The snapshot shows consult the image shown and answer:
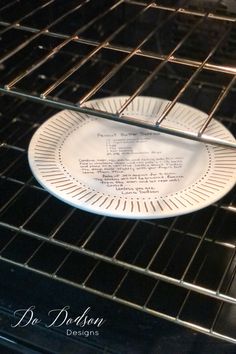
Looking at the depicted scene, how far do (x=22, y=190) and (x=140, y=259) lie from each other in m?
0.27

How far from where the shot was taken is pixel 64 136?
93 centimetres

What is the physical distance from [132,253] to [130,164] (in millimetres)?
152

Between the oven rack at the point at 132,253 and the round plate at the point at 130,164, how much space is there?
8cm

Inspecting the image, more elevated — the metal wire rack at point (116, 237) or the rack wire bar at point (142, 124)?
the rack wire bar at point (142, 124)

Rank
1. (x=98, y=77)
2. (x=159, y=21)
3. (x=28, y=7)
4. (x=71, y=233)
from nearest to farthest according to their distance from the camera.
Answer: (x=71, y=233)
(x=28, y=7)
(x=159, y=21)
(x=98, y=77)

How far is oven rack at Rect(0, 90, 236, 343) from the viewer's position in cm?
77

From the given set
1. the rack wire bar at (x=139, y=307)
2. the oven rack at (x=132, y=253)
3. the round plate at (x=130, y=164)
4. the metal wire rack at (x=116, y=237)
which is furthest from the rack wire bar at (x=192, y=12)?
the rack wire bar at (x=139, y=307)

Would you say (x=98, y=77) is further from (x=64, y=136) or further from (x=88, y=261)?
(x=88, y=261)

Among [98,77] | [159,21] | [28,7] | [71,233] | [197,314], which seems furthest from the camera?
[98,77]

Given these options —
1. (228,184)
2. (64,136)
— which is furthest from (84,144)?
(228,184)

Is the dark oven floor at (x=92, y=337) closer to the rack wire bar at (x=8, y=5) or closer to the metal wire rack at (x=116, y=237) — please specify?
the metal wire rack at (x=116, y=237)

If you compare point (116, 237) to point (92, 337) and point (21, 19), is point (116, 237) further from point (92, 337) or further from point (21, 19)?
point (21, 19)

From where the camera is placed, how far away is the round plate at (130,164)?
0.77 metres

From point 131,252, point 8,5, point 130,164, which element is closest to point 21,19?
point 8,5
